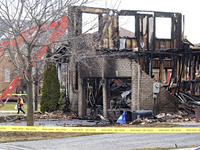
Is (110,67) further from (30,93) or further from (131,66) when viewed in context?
(30,93)

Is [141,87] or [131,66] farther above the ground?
[131,66]

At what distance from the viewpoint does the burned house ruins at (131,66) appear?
1612 cm

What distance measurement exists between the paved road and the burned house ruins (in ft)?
16.2

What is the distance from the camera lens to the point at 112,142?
29.1 ft

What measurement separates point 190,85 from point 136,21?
5.51 metres

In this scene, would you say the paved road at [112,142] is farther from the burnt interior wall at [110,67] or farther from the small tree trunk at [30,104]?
the burnt interior wall at [110,67]

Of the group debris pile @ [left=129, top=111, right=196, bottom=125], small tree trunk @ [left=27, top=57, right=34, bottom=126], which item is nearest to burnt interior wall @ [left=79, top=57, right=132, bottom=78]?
debris pile @ [left=129, top=111, right=196, bottom=125]

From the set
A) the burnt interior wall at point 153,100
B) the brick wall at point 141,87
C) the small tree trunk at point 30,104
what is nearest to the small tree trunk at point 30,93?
the small tree trunk at point 30,104

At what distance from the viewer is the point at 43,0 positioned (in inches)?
429

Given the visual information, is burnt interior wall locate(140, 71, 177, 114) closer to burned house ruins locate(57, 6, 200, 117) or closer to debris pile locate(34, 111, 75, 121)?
burned house ruins locate(57, 6, 200, 117)

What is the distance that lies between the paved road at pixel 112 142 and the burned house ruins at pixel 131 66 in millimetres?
4926

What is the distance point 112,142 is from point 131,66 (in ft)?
26.3

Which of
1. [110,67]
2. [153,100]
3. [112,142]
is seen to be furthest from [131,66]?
[112,142]

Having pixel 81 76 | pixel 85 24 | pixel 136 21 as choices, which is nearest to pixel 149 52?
pixel 136 21
